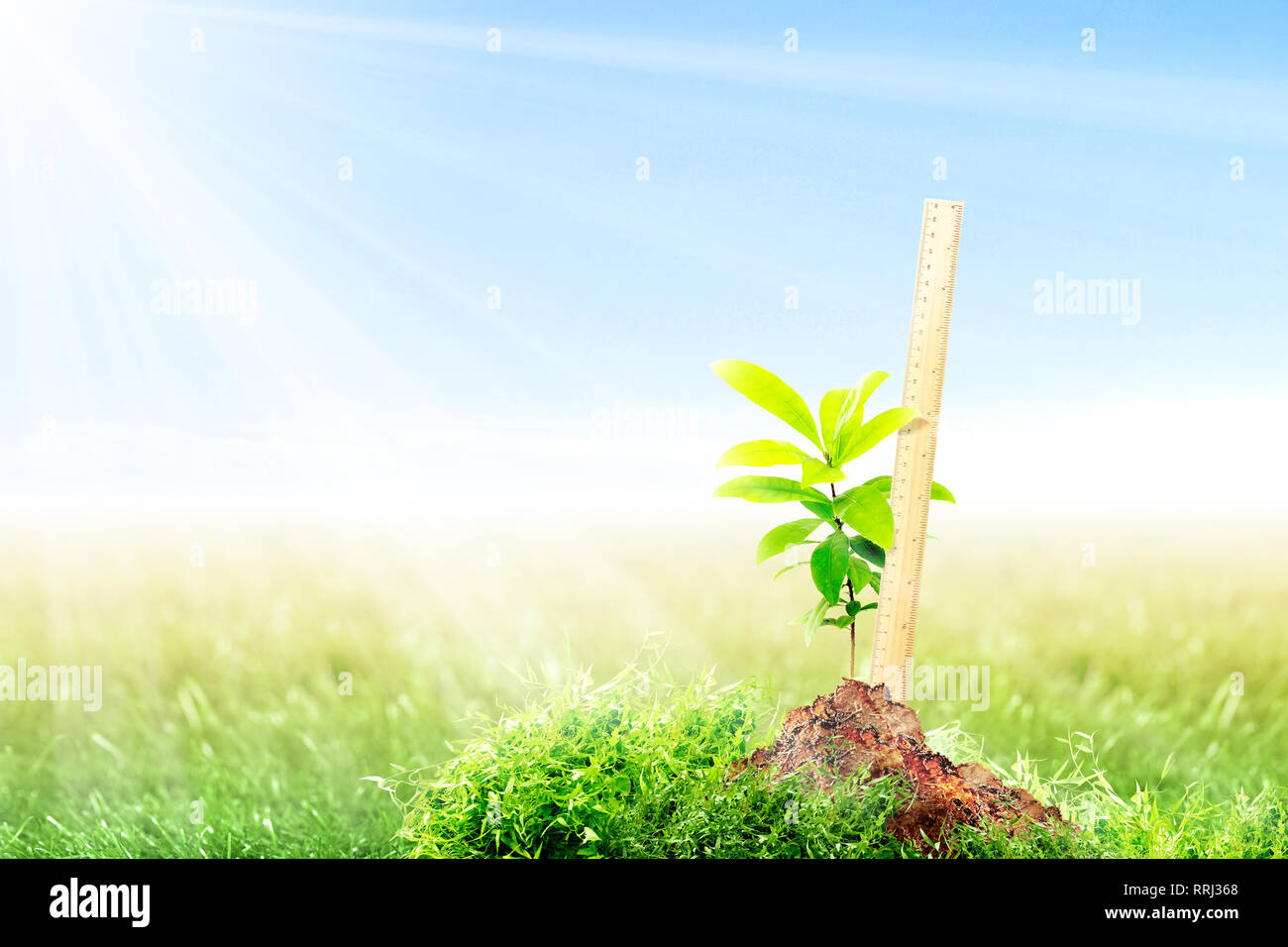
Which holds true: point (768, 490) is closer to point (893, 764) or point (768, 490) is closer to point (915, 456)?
point (915, 456)

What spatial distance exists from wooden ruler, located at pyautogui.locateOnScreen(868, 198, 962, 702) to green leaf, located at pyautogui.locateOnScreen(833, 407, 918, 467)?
0.06 metres

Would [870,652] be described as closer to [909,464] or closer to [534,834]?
[909,464]

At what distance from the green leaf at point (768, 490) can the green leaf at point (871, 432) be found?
11cm

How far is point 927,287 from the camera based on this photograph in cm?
183

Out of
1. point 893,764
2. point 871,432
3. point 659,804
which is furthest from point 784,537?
point 659,804

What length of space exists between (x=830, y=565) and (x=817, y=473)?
212 millimetres

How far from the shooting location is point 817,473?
1750mm

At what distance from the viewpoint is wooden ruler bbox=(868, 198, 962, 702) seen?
181cm

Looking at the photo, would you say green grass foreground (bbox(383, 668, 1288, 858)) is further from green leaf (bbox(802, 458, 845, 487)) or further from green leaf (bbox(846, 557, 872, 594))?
green leaf (bbox(802, 458, 845, 487))

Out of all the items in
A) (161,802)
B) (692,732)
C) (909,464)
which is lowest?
(161,802)

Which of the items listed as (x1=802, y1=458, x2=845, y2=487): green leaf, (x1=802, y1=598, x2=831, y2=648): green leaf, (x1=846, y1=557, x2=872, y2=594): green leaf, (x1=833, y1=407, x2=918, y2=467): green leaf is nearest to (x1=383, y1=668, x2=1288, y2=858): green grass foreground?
(x1=802, y1=598, x2=831, y2=648): green leaf
